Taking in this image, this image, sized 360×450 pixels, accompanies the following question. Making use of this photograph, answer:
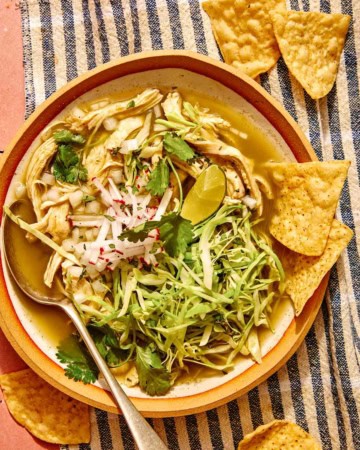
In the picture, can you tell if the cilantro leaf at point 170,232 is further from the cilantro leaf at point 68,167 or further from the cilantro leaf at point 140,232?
the cilantro leaf at point 68,167

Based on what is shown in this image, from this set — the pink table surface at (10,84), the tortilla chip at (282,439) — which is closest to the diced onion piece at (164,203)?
the pink table surface at (10,84)

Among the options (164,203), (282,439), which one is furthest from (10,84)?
(282,439)

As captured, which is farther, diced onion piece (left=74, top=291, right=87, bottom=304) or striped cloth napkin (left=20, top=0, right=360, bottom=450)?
striped cloth napkin (left=20, top=0, right=360, bottom=450)

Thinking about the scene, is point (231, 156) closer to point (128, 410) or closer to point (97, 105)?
point (97, 105)

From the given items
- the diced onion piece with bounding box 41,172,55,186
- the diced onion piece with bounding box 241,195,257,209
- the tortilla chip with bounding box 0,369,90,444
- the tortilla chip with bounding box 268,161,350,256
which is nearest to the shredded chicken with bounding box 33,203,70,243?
the diced onion piece with bounding box 41,172,55,186

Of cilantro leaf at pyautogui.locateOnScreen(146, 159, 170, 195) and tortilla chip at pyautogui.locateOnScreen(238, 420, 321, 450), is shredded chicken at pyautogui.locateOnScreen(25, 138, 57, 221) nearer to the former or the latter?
cilantro leaf at pyautogui.locateOnScreen(146, 159, 170, 195)
